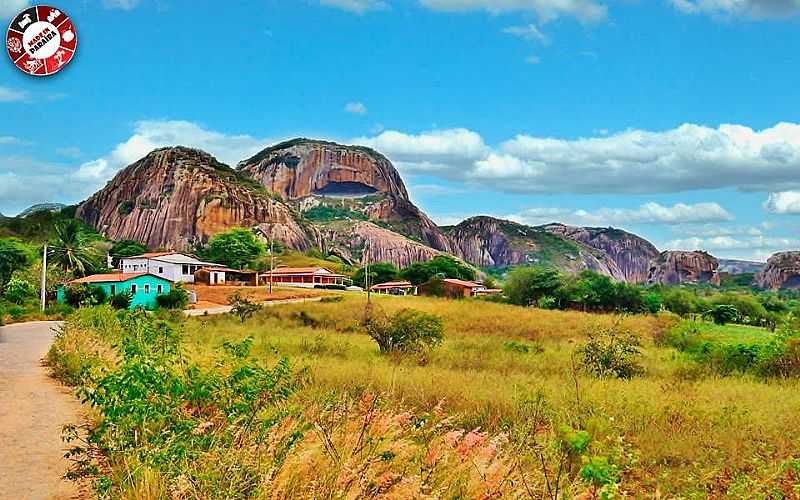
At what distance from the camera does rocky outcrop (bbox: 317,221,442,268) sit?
165875mm

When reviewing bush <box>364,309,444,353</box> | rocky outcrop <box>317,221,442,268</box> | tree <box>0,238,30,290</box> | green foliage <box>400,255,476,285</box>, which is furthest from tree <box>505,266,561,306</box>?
rocky outcrop <box>317,221,442,268</box>

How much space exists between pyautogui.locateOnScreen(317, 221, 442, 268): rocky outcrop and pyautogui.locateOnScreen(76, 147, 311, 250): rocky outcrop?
62.0ft

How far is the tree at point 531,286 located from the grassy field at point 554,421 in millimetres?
39597

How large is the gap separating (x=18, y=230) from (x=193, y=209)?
3420cm

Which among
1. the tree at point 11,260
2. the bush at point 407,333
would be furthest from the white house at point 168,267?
the bush at point 407,333

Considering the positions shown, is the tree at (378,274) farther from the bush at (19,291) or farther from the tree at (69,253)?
the bush at (19,291)

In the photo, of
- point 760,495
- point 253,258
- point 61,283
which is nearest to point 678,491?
point 760,495

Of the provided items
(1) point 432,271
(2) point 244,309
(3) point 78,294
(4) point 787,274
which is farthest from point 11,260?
(4) point 787,274

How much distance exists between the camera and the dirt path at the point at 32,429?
6.53 metres

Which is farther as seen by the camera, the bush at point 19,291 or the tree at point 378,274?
the tree at point 378,274

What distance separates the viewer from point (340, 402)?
7.08m

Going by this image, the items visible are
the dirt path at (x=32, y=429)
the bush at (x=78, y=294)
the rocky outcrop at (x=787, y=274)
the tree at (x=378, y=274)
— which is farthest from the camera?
the rocky outcrop at (x=787, y=274)

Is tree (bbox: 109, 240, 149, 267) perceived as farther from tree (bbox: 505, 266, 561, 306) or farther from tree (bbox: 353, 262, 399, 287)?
tree (bbox: 505, 266, 561, 306)

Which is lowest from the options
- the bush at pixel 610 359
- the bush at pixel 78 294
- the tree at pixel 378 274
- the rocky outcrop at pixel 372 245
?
the bush at pixel 610 359
